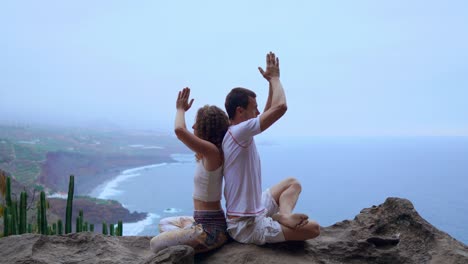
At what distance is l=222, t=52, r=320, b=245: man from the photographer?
2.72 m

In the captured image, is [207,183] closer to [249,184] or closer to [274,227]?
[249,184]

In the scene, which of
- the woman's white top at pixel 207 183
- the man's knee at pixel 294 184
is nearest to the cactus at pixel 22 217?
the woman's white top at pixel 207 183

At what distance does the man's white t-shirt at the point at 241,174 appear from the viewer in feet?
8.92

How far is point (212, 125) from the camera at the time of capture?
2.80 meters

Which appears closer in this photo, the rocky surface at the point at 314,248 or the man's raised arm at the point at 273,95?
the man's raised arm at the point at 273,95

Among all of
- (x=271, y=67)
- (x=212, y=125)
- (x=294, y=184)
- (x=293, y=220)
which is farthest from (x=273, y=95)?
(x=293, y=220)

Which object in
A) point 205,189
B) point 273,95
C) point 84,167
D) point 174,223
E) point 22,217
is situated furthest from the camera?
point 84,167

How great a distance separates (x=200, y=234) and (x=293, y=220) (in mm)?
543

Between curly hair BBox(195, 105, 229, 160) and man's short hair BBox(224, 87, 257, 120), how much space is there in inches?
2.4

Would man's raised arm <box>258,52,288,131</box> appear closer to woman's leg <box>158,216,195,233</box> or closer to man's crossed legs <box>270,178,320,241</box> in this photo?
man's crossed legs <box>270,178,320,241</box>

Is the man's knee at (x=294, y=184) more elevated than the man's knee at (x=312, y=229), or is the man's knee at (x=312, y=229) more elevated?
the man's knee at (x=294, y=184)

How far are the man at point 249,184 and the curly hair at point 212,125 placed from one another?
0.20 ft

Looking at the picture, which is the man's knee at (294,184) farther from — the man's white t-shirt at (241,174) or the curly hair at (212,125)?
the curly hair at (212,125)

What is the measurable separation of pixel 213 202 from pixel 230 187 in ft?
0.46
